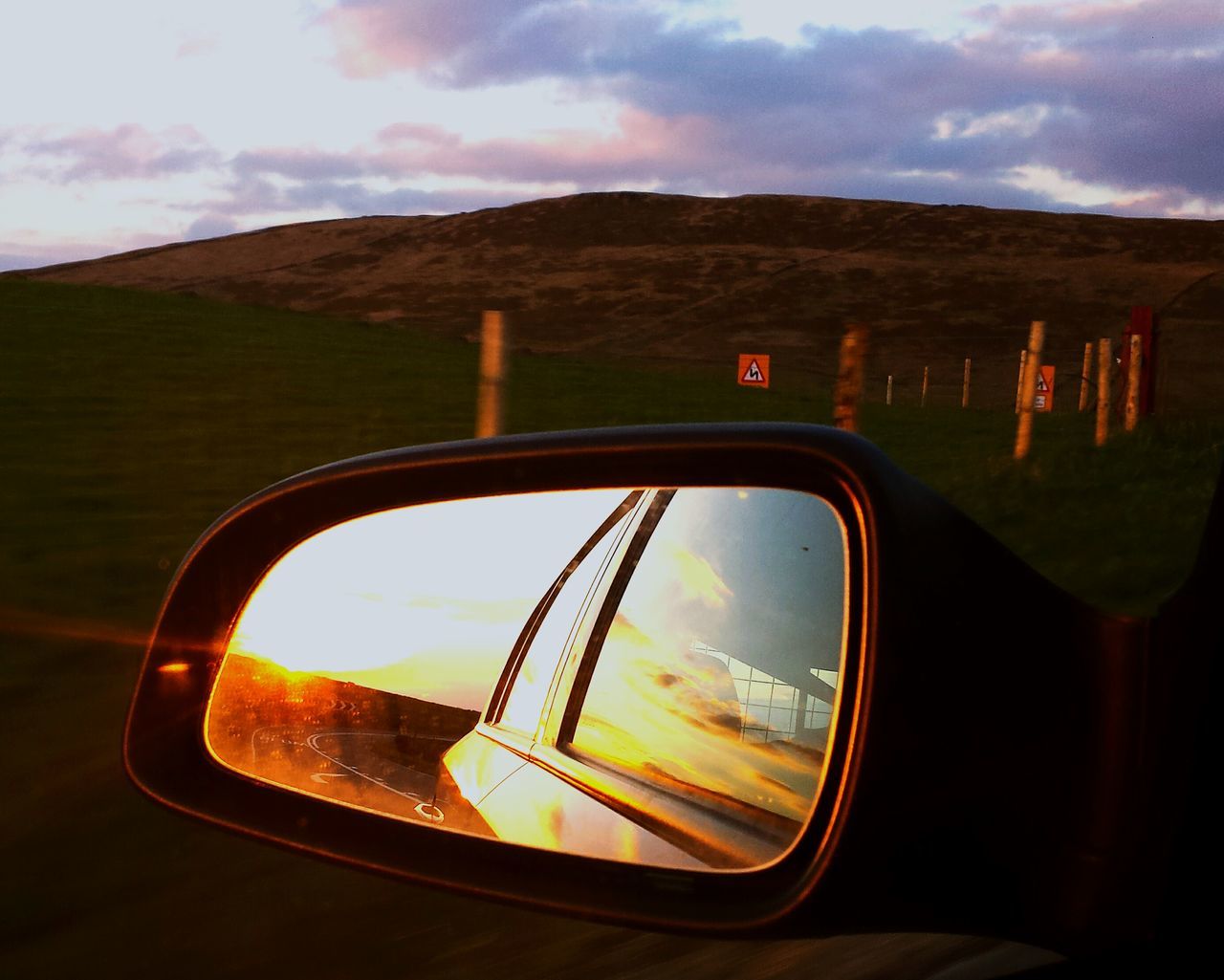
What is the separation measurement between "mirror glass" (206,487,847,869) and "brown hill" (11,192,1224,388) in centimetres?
6305

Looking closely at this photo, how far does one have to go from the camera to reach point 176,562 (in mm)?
8062

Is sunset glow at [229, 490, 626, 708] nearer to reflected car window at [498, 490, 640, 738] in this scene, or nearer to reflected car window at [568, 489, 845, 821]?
reflected car window at [498, 490, 640, 738]

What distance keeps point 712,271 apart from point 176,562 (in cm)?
8226

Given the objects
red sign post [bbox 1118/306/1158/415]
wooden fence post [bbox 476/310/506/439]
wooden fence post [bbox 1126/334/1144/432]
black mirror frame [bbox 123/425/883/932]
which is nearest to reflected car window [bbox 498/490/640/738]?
black mirror frame [bbox 123/425/883/932]

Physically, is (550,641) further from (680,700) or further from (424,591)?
(680,700)

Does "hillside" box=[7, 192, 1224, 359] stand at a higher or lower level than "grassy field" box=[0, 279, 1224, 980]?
higher

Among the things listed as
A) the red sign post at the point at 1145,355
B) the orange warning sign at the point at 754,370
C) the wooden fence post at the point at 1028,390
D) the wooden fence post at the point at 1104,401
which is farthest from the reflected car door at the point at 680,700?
the red sign post at the point at 1145,355

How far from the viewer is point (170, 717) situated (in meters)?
1.75

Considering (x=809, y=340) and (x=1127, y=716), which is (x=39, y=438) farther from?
(x=809, y=340)

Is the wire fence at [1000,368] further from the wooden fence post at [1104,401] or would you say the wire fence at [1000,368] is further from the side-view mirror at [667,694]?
the side-view mirror at [667,694]

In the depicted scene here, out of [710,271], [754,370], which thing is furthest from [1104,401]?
[710,271]

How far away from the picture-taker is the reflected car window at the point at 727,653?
4.57ft

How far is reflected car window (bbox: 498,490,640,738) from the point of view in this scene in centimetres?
199

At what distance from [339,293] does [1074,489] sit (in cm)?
8144
